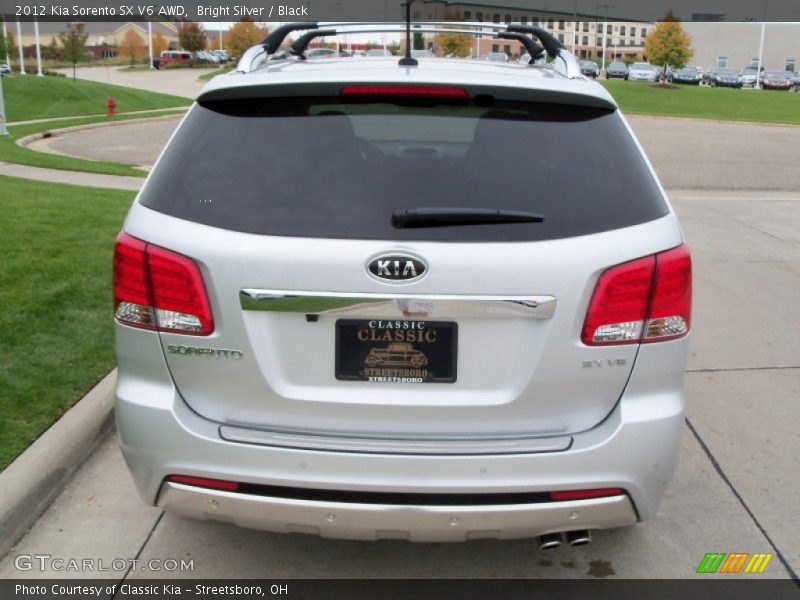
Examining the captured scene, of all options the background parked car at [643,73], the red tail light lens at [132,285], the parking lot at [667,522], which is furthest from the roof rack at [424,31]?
the background parked car at [643,73]

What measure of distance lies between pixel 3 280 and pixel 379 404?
14.7 ft

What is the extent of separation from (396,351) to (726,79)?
64476 millimetres

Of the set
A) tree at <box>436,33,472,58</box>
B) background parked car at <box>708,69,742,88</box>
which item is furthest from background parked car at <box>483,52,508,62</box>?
background parked car at <box>708,69,742,88</box>

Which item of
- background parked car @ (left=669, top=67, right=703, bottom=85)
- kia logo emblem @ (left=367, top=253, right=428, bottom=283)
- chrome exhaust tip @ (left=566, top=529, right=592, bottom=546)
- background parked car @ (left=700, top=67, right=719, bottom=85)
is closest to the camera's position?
kia logo emblem @ (left=367, top=253, right=428, bottom=283)

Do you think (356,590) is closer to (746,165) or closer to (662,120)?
(746,165)

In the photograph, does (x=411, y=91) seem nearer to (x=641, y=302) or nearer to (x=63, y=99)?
(x=641, y=302)

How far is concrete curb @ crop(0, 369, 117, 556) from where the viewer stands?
3.38 m

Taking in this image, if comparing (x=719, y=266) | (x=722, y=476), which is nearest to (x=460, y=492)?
(x=722, y=476)

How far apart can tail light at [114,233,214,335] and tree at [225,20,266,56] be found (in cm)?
7574

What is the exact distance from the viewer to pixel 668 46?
56.8 m

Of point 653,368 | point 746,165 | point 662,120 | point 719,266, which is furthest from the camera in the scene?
point 662,120

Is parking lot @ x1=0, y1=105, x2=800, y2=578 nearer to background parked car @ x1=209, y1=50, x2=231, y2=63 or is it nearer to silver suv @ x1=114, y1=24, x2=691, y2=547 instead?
silver suv @ x1=114, y1=24, x2=691, y2=547

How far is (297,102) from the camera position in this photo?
278 cm

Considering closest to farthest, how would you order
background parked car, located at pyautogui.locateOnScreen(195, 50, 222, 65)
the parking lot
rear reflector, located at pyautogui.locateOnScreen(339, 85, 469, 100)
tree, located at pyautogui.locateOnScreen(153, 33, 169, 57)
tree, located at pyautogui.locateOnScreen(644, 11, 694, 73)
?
rear reflector, located at pyautogui.locateOnScreen(339, 85, 469, 100) → the parking lot → tree, located at pyautogui.locateOnScreen(644, 11, 694, 73) → background parked car, located at pyautogui.locateOnScreen(195, 50, 222, 65) → tree, located at pyautogui.locateOnScreen(153, 33, 169, 57)
